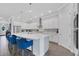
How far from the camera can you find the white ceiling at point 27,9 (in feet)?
9.18

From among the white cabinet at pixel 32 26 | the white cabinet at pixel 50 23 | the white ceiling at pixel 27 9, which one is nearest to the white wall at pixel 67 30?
the white cabinet at pixel 50 23

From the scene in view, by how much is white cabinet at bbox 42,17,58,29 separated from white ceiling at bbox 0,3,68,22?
0.77ft

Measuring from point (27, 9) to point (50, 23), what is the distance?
2.56 ft

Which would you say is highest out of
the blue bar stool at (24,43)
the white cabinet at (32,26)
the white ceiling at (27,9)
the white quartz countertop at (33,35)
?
the white ceiling at (27,9)

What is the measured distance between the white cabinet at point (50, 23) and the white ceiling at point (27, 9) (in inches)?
9.3

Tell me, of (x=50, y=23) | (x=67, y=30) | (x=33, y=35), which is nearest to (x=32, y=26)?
(x=33, y=35)

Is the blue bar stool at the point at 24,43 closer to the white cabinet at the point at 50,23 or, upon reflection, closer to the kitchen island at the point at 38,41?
the kitchen island at the point at 38,41

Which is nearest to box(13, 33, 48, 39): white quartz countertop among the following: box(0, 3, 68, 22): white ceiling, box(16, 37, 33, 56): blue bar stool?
box(16, 37, 33, 56): blue bar stool

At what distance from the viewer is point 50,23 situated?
3.05m

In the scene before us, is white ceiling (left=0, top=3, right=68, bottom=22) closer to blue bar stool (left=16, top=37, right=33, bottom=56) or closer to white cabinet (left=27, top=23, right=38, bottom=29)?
white cabinet (left=27, top=23, right=38, bottom=29)

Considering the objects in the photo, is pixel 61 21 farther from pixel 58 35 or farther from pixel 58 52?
pixel 58 52

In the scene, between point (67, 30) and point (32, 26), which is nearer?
point (32, 26)

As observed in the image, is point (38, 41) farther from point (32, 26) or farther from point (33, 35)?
point (32, 26)

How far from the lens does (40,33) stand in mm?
3004
